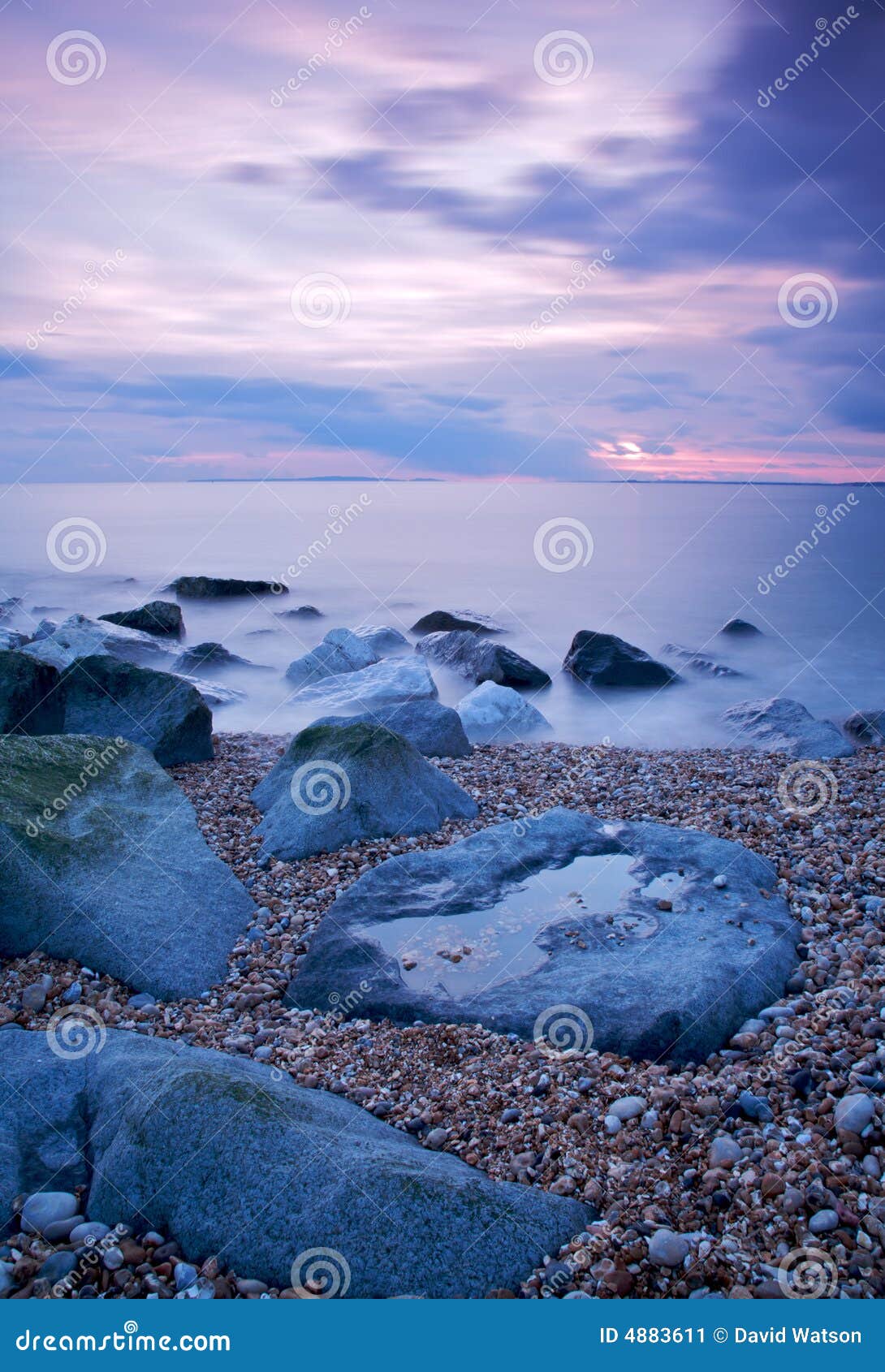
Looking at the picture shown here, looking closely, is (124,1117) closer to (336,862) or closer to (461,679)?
(336,862)

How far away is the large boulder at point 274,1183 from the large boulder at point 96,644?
8.39 m

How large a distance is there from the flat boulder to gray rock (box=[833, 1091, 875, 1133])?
5.89 metres

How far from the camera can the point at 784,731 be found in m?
10.7

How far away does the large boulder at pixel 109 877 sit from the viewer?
512cm

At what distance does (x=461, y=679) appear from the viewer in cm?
1476

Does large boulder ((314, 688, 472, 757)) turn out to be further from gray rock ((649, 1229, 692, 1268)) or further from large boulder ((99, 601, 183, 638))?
large boulder ((99, 601, 183, 638))

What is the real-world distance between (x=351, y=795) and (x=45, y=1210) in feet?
12.5

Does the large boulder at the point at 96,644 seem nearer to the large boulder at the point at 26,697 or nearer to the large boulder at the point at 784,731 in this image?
the large boulder at the point at 26,697

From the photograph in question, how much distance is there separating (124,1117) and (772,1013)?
295cm

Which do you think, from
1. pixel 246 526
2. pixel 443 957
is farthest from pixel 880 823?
pixel 246 526

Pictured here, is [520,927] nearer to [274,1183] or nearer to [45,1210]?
[274,1183]

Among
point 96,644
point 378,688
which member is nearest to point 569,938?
point 378,688

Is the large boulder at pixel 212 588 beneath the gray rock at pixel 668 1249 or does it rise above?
above

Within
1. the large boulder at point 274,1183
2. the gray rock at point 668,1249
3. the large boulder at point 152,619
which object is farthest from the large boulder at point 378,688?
the gray rock at point 668,1249
